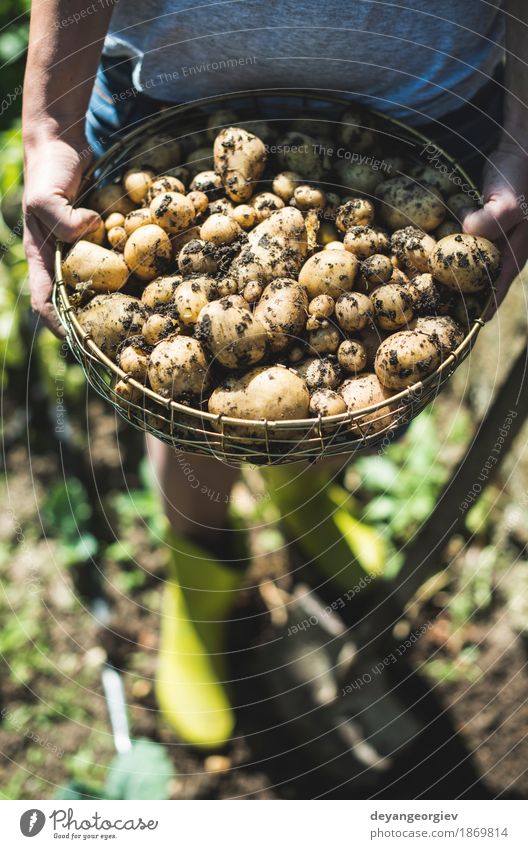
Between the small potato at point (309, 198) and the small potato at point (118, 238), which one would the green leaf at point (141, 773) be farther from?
the small potato at point (309, 198)

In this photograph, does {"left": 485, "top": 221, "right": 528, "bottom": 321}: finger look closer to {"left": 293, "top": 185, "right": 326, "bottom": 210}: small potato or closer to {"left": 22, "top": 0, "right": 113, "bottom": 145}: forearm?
{"left": 293, "top": 185, "right": 326, "bottom": 210}: small potato

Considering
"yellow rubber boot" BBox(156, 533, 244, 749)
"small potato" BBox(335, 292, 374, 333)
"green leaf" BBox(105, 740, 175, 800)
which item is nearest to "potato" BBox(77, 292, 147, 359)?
"small potato" BBox(335, 292, 374, 333)

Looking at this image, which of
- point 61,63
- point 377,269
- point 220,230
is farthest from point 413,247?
point 61,63

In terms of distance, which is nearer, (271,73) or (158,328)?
(158,328)

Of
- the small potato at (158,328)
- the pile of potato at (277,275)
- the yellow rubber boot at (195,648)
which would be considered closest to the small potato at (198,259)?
the pile of potato at (277,275)

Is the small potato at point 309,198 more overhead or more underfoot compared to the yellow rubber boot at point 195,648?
more overhead

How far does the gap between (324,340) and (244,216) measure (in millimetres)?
273

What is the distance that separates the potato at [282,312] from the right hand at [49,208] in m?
0.35

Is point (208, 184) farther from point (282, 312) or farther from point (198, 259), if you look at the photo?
point (282, 312)

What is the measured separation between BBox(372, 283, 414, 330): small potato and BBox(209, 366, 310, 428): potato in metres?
0.18

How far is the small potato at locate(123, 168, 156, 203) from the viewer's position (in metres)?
1.20

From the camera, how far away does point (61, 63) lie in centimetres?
116

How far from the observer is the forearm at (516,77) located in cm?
115

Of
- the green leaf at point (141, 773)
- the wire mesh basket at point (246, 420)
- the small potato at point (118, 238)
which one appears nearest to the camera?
the wire mesh basket at point (246, 420)
